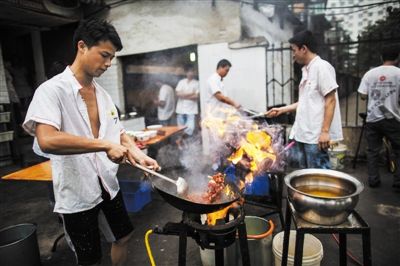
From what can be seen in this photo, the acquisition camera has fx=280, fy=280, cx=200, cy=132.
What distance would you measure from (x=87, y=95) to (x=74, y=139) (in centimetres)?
69

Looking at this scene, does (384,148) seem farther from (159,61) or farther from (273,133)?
(159,61)

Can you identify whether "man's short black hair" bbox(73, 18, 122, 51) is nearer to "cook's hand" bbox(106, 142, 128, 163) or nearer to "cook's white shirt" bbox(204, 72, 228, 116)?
"cook's hand" bbox(106, 142, 128, 163)

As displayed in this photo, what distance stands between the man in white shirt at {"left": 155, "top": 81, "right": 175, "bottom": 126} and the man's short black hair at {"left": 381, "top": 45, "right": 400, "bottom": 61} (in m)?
5.61

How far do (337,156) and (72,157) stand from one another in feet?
21.8

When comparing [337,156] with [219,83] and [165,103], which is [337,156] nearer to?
[219,83]

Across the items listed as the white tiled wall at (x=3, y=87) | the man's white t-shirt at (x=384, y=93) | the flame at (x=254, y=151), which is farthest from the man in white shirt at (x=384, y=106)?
the white tiled wall at (x=3, y=87)

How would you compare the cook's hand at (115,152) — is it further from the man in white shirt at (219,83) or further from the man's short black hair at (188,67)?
the man's short black hair at (188,67)

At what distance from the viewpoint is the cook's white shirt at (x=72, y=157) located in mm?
2318

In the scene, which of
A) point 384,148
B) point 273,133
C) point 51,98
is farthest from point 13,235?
point 384,148

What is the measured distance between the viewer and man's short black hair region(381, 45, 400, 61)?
18.4ft

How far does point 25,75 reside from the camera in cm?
1112

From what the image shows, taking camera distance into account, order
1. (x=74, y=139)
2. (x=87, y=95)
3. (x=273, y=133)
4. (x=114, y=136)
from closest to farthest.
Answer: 1. (x=74, y=139)
2. (x=87, y=95)
3. (x=114, y=136)
4. (x=273, y=133)

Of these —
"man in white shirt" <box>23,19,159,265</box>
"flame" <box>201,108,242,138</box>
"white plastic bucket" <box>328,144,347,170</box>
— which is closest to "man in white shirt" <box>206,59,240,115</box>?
"flame" <box>201,108,242,138</box>

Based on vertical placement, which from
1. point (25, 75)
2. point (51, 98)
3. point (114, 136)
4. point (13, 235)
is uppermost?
point (25, 75)
